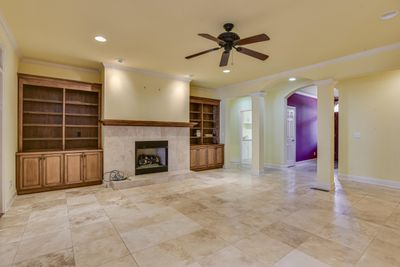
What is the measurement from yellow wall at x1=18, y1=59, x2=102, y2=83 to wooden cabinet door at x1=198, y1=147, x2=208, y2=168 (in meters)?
3.55

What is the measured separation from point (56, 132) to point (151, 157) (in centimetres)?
235

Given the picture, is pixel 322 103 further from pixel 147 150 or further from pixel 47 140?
pixel 47 140

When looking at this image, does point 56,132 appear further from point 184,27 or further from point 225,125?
point 225,125

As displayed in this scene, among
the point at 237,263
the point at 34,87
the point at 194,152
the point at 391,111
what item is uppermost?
the point at 34,87

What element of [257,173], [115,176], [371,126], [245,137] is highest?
[371,126]

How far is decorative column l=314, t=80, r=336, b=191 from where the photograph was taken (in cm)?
470

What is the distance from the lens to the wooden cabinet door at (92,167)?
4.87 m

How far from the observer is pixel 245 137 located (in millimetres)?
8469

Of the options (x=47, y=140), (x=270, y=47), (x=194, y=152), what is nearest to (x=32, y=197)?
(x=47, y=140)

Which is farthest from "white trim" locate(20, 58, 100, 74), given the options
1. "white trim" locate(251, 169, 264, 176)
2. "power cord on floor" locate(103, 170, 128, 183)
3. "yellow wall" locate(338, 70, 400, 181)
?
"yellow wall" locate(338, 70, 400, 181)

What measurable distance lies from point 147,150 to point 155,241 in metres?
3.56

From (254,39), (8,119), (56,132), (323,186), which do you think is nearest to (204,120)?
(323,186)

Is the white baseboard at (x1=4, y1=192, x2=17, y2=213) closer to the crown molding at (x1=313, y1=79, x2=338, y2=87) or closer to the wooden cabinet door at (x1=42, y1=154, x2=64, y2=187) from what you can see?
the wooden cabinet door at (x1=42, y1=154, x2=64, y2=187)

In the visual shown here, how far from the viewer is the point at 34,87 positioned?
4832 mm
